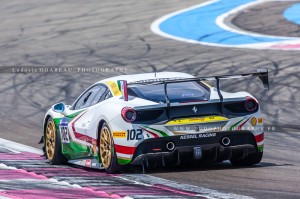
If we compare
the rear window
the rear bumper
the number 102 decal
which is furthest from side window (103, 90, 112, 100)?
the rear bumper

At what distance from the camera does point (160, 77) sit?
1155 cm

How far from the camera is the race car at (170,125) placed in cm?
1055

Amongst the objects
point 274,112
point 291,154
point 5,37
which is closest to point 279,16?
point 5,37

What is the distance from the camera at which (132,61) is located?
21.8m

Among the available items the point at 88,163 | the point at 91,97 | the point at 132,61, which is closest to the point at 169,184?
the point at 88,163

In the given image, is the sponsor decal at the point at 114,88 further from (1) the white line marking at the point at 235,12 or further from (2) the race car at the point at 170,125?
(1) the white line marking at the point at 235,12

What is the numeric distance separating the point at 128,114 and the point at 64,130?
1.69 metres

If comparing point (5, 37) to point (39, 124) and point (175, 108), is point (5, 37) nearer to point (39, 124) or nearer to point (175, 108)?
point (39, 124)

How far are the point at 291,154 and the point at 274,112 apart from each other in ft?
11.1

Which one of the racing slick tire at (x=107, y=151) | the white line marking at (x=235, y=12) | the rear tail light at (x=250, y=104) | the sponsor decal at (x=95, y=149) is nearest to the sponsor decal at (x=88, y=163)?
the sponsor decal at (x=95, y=149)

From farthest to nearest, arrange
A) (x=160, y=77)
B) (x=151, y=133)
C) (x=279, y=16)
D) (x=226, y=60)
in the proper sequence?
(x=279, y=16)
(x=226, y=60)
(x=160, y=77)
(x=151, y=133)

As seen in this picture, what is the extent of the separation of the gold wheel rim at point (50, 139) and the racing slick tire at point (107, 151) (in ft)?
4.76

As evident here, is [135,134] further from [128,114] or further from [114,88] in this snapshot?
[114,88]

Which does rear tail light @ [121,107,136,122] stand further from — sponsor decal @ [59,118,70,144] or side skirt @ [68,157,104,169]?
sponsor decal @ [59,118,70,144]
